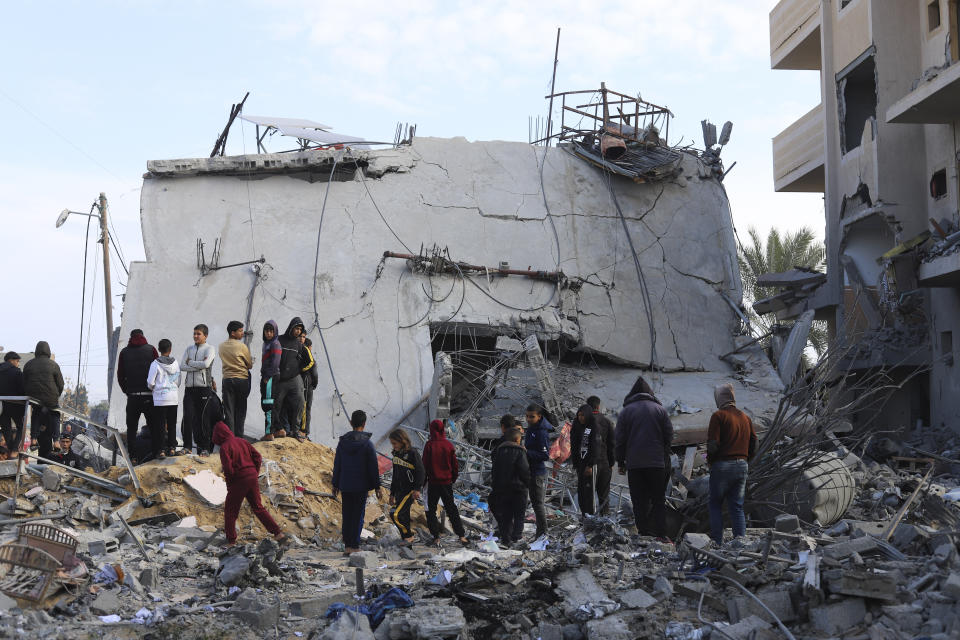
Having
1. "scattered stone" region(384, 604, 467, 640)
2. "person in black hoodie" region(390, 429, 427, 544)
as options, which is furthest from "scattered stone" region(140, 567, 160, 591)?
"person in black hoodie" region(390, 429, 427, 544)

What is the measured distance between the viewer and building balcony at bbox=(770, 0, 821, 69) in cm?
2369

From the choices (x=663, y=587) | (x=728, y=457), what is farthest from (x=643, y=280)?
(x=663, y=587)

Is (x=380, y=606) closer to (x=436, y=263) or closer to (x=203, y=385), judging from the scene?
(x=203, y=385)

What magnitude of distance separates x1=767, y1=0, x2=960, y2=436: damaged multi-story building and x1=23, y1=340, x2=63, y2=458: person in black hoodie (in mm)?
13049

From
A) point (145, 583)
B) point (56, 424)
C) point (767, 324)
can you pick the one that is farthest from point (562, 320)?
point (767, 324)

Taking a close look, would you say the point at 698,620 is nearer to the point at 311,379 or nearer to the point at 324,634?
the point at 324,634

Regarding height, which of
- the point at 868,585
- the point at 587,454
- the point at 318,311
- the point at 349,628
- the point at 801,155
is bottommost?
the point at 349,628

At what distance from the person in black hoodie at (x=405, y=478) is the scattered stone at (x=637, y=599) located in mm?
3386

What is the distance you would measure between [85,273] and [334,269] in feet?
33.9

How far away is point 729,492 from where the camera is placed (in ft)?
28.7

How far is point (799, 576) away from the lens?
6508 mm

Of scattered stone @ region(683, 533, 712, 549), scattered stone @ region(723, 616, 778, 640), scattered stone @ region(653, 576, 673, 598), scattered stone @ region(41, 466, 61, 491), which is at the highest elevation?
scattered stone @ region(41, 466, 61, 491)

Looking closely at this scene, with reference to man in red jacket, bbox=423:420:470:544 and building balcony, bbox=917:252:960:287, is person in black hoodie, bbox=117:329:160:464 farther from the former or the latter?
building balcony, bbox=917:252:960:287

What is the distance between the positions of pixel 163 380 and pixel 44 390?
1464 millimetres
